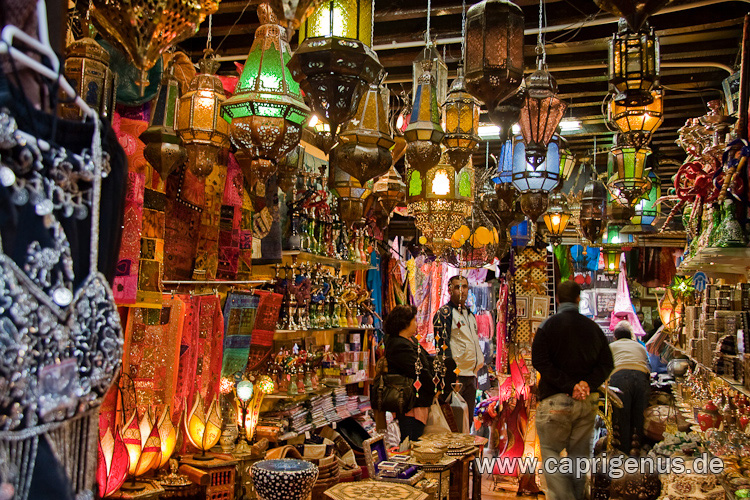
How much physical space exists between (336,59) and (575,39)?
2.97 meters

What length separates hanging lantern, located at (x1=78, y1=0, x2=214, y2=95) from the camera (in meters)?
1.42

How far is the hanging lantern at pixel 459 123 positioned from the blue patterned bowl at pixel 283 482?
→ 1.71m

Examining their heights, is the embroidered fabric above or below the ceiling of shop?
below

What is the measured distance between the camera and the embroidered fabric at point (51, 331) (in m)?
0.95

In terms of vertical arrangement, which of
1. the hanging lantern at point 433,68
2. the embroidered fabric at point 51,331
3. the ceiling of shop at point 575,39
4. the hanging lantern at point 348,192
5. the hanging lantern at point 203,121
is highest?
the ceiling of shop at point 575,39

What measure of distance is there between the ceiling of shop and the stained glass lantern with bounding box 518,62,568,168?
87 cm

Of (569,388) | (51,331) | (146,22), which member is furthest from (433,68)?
(51,331)

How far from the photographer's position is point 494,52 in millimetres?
2551

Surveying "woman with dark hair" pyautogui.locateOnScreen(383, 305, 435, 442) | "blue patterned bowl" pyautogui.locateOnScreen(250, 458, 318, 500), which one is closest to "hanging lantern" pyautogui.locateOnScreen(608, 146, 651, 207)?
"woman with dark hair" pyautogui.locateOnScreen(383, 305, 435, 442)

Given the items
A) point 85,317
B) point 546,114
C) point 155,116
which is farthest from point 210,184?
point 85,317

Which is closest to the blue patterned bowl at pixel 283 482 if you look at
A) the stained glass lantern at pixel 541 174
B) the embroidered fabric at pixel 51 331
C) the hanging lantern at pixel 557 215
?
the embroidered fabric at pixel 51 331

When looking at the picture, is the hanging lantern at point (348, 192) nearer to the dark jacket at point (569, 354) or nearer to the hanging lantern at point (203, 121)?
the hanging lantern at point (203, 121)

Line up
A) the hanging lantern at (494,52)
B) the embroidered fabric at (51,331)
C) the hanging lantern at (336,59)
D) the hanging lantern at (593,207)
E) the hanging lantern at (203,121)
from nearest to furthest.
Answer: the embroidered fabric at (51,331) → the hanging lantern at (336,59) → the hanging lantern at (494,52) → the hanging lantern at (203,121) → the hanging lantern at (593,207)

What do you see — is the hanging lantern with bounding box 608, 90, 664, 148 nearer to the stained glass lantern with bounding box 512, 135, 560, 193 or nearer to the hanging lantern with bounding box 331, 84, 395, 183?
the stained glass lantern with bounding box 512, 135, 560, 193
